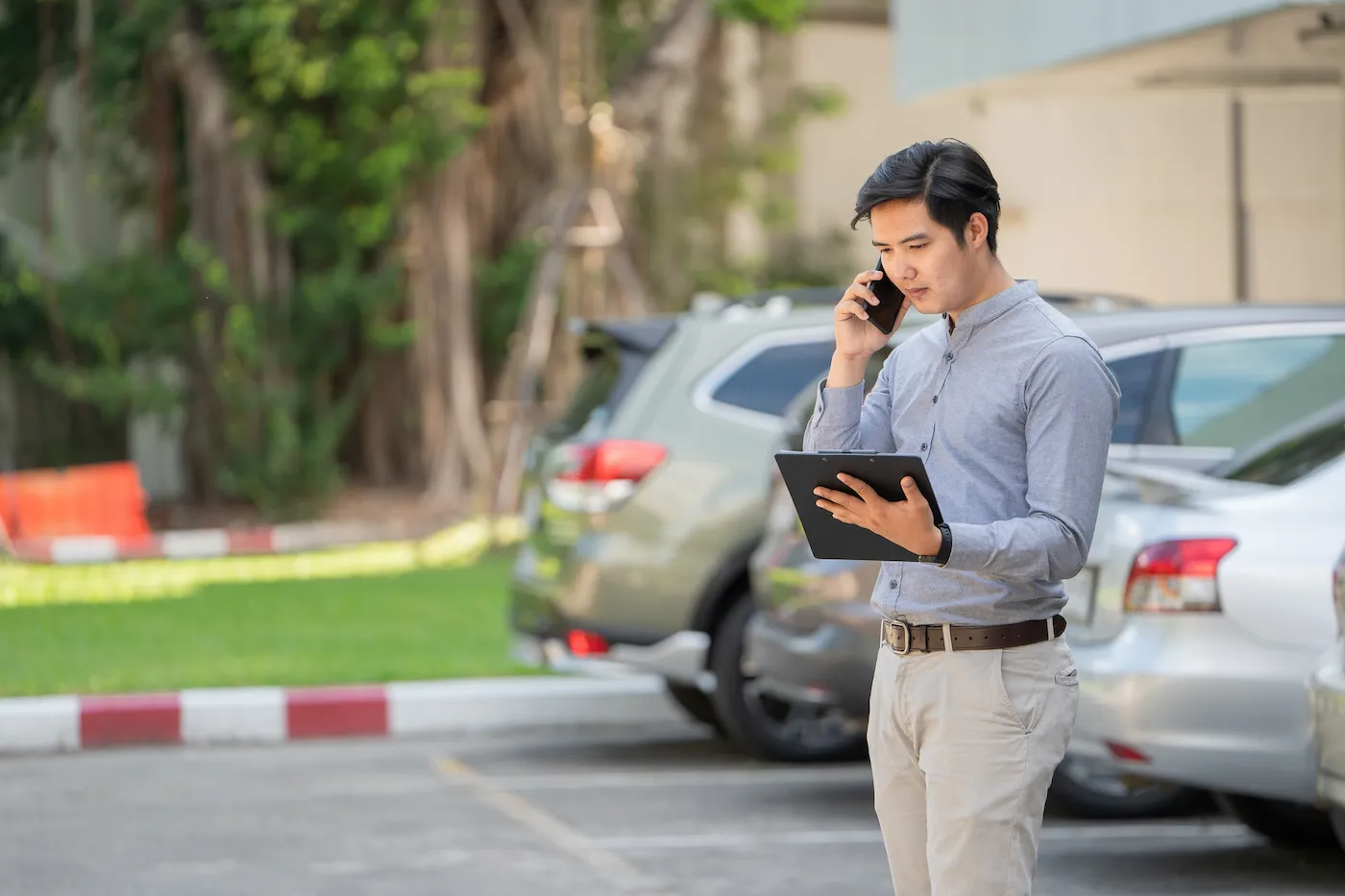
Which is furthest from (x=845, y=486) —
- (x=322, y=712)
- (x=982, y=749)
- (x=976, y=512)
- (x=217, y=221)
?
(x=217, y=221)

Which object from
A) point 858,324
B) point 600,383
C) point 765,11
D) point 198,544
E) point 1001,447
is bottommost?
point 198,544

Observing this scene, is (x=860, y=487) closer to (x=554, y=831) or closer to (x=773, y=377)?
(x=554, y=831)

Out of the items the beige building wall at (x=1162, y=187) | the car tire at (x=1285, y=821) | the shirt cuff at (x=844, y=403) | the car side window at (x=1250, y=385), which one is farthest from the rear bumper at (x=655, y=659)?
the beige building wall at (x=1162, y=187)

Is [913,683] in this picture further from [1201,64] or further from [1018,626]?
[1201,64]

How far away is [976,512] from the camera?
3.34 metres

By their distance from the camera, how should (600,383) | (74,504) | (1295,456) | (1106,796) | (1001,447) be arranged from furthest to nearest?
(74,504)
(600,383)
(1106,796)
(1295,456)
(1001,447)

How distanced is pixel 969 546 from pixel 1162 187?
633 inches

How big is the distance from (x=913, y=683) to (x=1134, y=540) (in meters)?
2.45

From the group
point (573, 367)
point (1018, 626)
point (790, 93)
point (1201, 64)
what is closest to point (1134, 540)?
point (1018, 626)

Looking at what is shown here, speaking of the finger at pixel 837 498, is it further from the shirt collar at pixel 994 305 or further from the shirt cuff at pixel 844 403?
the shirt collar at pixel 994 305

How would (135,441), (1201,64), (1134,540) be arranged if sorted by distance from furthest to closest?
(135,441)
(1201,64)
(1134,540)

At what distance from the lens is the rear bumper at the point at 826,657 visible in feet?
23.2

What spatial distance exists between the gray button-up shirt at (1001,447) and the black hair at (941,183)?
0.55 ft

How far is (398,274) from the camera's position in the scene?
19281 millimetres
